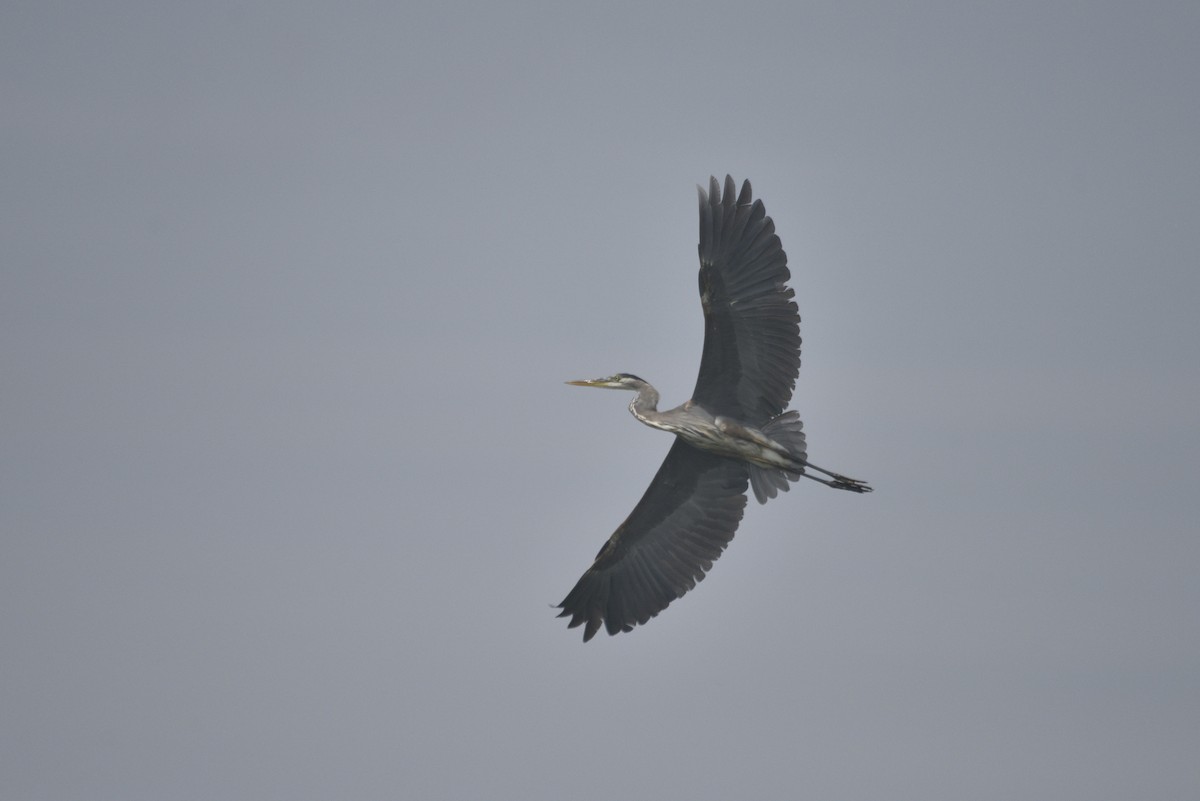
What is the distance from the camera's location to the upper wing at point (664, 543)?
59.8 feet

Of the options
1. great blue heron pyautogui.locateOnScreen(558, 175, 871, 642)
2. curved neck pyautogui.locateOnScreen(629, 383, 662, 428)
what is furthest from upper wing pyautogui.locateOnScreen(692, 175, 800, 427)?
curved neck pyautogui.locateOnScreen(629, 383, 662, 428)

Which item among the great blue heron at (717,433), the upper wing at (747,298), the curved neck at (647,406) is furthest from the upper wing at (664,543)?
the upper wing at (747,298)

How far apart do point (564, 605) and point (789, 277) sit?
4.96 meters

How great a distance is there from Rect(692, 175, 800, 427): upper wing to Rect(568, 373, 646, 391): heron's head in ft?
5.20

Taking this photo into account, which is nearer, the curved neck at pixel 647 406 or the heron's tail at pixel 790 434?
the heron's tail at pixel 790 434

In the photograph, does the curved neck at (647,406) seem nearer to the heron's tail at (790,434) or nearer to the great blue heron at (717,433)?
the great blue heron at (717,433)

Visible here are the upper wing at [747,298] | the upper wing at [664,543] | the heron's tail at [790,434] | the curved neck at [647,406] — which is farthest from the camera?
the upper wing at [664,543]

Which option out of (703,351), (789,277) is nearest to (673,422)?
(703,351)

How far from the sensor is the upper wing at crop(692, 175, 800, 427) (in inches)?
650

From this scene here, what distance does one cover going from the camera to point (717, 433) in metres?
17.2

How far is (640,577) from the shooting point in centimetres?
1853

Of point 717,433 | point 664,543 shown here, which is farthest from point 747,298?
point 664,543

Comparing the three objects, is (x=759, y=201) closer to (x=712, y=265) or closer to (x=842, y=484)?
(x=712, y=265)

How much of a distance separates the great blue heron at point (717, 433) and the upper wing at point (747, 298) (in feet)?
0.03
